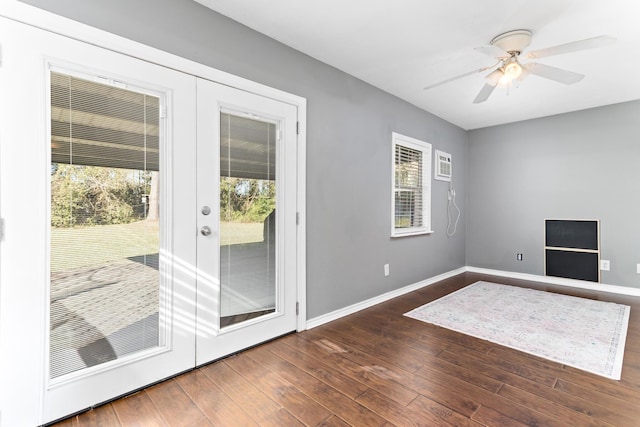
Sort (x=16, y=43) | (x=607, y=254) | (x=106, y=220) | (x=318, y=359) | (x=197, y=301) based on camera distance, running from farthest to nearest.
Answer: (x=607, y=254), (x=318, y=359), (x=197, y=301), (x=106, y=220), (x=16, y=43)

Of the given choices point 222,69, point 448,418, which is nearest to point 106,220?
point 222,69

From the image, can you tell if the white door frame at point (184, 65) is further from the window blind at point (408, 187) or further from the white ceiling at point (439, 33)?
the window blind at point (408, 187)

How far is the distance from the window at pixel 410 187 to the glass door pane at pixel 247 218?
1780 mm

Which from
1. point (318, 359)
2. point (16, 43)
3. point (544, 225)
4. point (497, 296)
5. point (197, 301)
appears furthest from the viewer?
point (544, 225)

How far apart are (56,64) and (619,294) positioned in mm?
5957

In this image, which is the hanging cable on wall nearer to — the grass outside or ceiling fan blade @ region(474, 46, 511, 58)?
ceiling fan blade @ region(474, 46, 511, 58)

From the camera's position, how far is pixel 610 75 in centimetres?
314

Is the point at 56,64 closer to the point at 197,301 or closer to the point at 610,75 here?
the point at 197,301

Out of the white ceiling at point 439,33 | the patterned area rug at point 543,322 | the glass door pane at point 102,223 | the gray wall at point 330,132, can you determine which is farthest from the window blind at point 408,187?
the glass door pane at point 102,223

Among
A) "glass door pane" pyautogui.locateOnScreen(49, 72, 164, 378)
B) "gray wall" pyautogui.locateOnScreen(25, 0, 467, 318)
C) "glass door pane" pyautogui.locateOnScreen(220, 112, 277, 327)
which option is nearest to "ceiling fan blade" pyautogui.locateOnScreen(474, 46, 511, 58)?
"gray wall" pyautogui.locateOnScreen(25, 0, 467, 318)

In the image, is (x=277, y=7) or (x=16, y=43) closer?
(x=16, y=43)

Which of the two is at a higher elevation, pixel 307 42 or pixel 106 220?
pixel 307 42

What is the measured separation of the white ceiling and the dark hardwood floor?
2.45 m

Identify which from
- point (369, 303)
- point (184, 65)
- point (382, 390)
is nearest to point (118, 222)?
point (184, 65)
